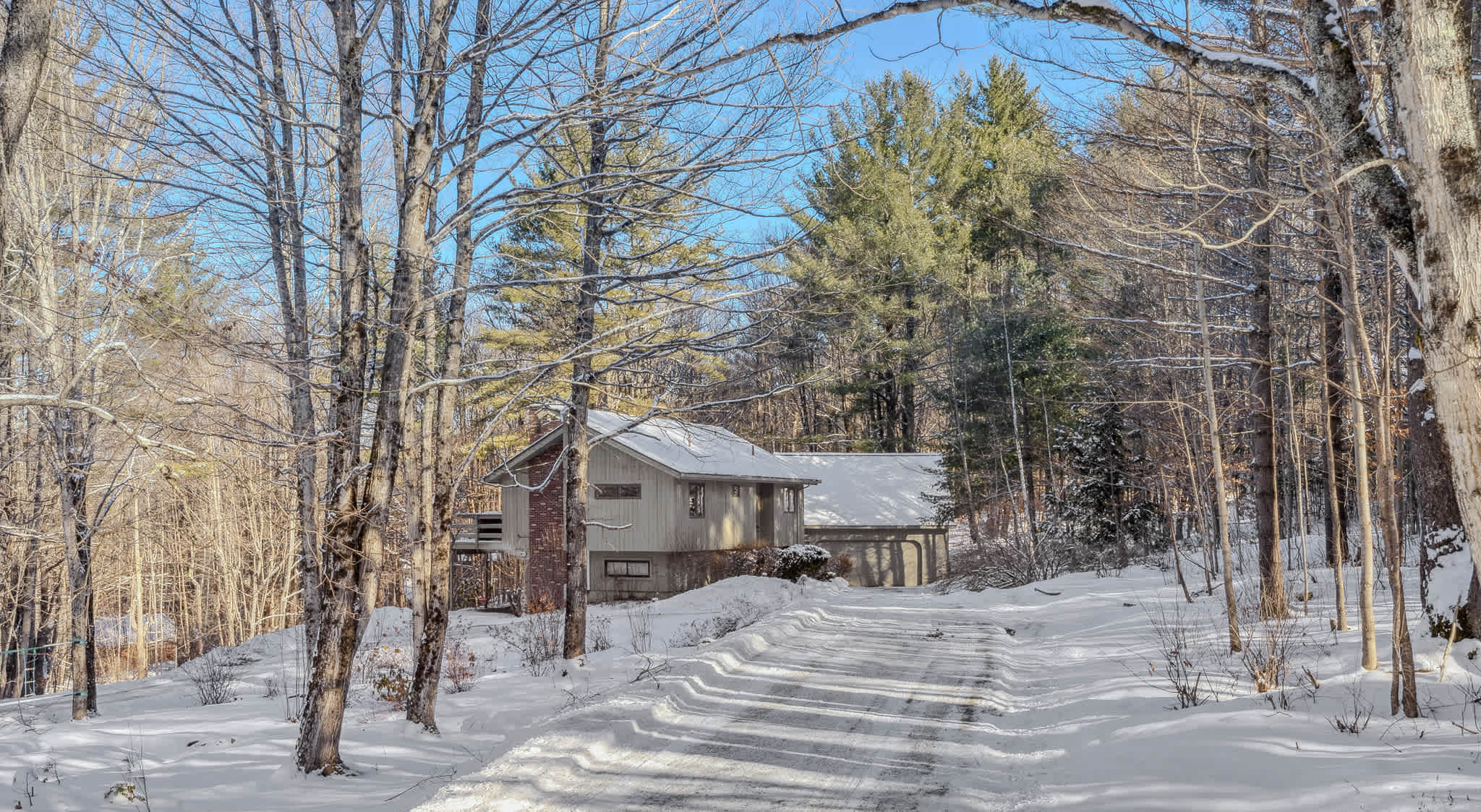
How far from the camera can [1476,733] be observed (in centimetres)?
504

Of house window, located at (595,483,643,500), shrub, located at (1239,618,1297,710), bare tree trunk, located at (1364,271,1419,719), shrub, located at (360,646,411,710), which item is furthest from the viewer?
house window, located at (595,483,643,500)

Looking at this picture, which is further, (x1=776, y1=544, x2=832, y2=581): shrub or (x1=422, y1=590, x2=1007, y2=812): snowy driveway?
(x1=776, y1=544, x2=832, y2=581): shrub

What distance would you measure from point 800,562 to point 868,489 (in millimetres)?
8950

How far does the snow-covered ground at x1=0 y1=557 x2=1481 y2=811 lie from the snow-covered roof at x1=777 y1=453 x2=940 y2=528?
71.9 ft

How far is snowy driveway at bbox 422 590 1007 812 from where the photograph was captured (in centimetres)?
545

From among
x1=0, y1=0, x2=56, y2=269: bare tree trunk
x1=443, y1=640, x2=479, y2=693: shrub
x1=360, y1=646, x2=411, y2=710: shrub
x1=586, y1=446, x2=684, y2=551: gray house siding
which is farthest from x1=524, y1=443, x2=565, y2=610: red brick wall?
x1=0, y1=0, x2=56, y2=269: bare tree trunk

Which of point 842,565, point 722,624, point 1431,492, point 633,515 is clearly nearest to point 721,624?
point 722,624

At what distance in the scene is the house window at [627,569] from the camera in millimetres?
27500

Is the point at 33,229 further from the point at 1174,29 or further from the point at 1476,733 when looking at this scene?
the point at 1476,733

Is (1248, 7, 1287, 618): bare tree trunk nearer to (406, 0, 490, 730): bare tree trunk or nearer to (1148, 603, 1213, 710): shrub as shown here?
(1148, 603, 1213, 710): shrub

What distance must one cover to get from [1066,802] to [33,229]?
10.7 metres

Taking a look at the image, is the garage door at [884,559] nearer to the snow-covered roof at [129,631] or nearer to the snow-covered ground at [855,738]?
the snow-covered roof at [129,631]

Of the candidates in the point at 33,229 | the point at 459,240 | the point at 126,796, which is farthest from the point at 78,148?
the point at 126,796

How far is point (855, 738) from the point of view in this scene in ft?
22.8
